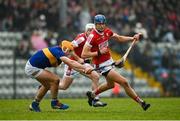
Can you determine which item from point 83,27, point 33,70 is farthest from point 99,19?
point 83,27

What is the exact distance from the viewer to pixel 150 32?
33188 millimetres

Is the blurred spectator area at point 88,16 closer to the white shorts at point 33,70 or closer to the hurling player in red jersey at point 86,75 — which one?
the hurling player in red jersey at point 86,75

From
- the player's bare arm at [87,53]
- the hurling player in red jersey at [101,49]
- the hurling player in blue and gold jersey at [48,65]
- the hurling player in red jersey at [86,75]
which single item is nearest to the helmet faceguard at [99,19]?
the hurling player in red jersey at [101,49]

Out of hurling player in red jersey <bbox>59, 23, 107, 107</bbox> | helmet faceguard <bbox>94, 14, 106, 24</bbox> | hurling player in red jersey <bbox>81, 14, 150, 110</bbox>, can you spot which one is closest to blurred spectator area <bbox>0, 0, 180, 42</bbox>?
hurling player in red jersey <bbox>59, 23, 107, 107</bbox>

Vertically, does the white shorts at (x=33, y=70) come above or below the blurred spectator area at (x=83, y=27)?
below

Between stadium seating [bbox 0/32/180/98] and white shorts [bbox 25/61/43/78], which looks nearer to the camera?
white shorts [bbox 25/61/43/78]

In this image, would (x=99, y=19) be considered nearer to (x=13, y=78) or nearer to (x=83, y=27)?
(x=13, y=78)

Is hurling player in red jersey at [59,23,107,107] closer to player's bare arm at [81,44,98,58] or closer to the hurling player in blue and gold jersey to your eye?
player's bare arm at [81,44,98,58]

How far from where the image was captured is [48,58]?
63.9 ft

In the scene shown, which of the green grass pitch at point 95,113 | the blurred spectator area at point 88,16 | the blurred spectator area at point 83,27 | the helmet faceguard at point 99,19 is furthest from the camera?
the blurred spectator area at point 88,16

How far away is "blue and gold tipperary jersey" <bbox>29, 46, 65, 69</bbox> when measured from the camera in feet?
63.0

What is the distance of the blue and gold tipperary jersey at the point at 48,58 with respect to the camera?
63.0 ft

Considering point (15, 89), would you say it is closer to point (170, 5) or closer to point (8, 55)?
point (8, 55)

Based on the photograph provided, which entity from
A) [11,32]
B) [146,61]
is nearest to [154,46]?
[146,61]
